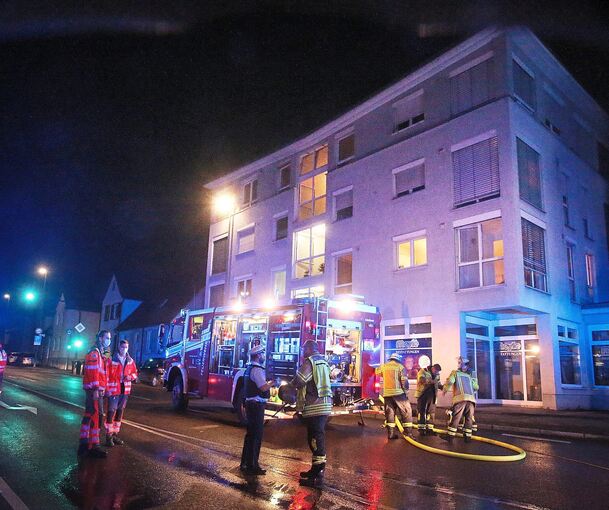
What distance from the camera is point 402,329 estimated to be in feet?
62.2

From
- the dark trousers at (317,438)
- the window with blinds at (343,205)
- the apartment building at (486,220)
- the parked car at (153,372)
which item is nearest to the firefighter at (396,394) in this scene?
the dark trousers at (317,438)

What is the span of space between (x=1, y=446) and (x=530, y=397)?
1565 centimetres

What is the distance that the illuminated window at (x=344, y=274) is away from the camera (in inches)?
853

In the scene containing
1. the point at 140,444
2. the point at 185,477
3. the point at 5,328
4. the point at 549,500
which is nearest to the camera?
the point at 549,500

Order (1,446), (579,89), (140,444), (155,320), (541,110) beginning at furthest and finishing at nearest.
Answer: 1. (155,320)
2. (579,89)
3. (541,110)
4. (140,444)
5. (1,446)

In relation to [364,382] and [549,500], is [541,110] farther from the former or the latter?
[549,500]

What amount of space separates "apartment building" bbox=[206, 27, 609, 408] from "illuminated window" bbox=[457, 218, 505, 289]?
0.13ft

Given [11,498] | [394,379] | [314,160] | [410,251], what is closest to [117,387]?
[11,498]

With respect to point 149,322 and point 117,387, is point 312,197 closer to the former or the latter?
point 117,387

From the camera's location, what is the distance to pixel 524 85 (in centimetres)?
1817

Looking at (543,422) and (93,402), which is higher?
(93,402)

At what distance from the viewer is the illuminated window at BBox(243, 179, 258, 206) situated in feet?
93.7

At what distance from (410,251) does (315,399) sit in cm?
1305

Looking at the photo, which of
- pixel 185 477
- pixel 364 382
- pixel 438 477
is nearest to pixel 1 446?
pixel 185 477
